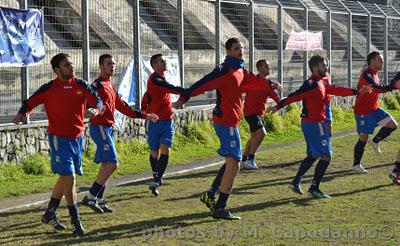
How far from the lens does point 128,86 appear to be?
14.2 metres

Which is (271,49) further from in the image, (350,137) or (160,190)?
(160,190)

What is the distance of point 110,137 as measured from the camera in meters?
8.89

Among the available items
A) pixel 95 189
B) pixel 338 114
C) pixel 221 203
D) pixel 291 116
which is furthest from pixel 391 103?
pixel 95 189

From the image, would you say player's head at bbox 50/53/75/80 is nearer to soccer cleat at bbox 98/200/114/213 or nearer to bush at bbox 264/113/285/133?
soccer cleat at bbox 98/200/114/213

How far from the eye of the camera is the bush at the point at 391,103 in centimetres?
2400

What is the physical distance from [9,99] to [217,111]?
5081 mm

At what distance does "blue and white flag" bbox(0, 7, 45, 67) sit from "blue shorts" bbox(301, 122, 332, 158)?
194 inches

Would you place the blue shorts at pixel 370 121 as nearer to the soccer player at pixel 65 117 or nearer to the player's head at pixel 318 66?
the player's head at pixel 318 66

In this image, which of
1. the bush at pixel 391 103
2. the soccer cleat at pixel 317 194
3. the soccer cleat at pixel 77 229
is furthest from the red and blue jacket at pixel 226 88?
the bush at pixel 391 103

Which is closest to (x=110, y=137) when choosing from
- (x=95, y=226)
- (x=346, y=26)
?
(x=95, y=226)

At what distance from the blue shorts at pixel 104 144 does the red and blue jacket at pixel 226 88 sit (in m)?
1.15

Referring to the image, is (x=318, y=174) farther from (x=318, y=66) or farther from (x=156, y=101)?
(x=156, y=101)

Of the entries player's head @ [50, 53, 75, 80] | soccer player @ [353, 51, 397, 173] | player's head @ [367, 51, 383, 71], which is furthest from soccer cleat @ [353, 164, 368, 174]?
player's head @ [50, 53, 75, 80]

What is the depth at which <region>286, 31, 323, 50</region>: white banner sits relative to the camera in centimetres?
1970
